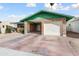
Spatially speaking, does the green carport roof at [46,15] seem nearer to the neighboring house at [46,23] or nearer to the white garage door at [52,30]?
the neighboring house at [46,23]

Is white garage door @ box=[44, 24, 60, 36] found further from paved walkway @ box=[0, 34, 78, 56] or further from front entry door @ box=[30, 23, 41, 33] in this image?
front entry door @ box=[30, 23, 41, 33]

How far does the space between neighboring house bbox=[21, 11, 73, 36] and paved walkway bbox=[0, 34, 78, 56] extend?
1.32 feet

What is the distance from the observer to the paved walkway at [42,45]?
7.73 metres

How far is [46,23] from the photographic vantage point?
10.3 meters

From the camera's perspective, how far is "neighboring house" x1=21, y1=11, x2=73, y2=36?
978 centimetres

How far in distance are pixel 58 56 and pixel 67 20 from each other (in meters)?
3.17

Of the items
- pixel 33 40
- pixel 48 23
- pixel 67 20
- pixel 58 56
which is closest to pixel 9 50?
pixel 33 40

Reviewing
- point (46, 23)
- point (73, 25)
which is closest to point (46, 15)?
point (46, 23)

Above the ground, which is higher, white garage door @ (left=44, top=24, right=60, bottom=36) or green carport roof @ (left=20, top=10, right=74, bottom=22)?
green carport roof @ (left=20, top=10, right=74, bottom=22)

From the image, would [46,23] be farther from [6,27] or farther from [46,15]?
[6,27]

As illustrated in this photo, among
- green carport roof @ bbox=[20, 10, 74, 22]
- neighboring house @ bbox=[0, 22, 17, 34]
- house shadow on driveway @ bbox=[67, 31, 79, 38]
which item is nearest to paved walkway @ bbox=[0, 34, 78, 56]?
house shadow on driveway @ bbox=[67, 31, 79, 38]

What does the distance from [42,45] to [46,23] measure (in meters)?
1.98

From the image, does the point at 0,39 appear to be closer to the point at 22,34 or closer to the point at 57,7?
the point at 22,34

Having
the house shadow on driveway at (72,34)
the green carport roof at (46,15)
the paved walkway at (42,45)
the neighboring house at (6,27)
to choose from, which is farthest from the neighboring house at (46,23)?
the neighboring house at (6,27)
